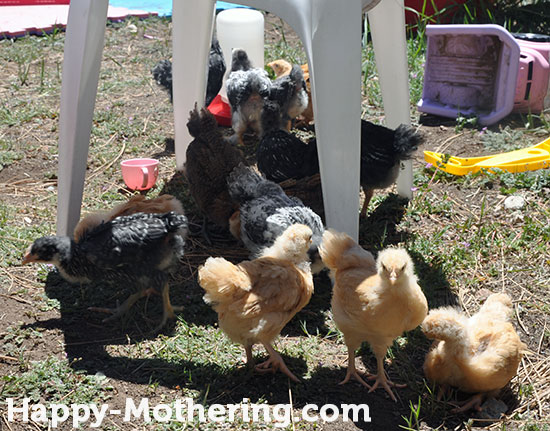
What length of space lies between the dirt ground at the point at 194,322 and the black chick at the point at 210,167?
0.62 feet

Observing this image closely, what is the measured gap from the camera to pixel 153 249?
3.18 meters

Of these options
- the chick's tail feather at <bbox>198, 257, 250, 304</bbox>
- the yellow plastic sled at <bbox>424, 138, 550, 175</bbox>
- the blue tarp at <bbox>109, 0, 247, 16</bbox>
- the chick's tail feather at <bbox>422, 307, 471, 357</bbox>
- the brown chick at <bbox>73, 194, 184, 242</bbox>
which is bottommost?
the chick's tail feather at <bbox>422, 307, 471, 357</bbox>

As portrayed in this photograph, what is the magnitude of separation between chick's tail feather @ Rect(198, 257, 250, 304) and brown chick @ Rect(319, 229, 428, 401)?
1.36 ft

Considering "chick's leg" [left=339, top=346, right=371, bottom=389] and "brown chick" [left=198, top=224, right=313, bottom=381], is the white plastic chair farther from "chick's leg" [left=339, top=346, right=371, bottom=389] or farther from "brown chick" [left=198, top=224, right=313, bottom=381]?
"chick's leg" [left=339, top=346, right=371, bottom=389]

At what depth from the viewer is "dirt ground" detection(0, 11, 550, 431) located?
2.76 m

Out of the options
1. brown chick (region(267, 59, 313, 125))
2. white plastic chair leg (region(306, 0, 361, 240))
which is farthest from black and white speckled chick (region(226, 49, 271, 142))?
white plastic chair leg (region(306, 0, 361, 240))

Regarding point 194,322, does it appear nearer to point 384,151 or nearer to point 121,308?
point 121,308

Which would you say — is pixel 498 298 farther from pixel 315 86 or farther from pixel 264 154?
pixel 264 154

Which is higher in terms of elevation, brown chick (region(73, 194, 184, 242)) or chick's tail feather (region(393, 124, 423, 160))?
chick's tail feather (region(393, 124, 423, 160))

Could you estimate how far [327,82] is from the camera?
304cm

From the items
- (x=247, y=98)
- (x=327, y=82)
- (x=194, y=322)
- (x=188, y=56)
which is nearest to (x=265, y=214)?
(x=194, y=322)

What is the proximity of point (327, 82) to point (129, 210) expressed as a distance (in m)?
1.21

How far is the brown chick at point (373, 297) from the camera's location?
2.64 metres

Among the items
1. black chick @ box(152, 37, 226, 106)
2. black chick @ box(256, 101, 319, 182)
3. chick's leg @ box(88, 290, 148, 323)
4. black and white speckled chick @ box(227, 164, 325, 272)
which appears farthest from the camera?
black chick @ box(152, 37, 226, 106)
